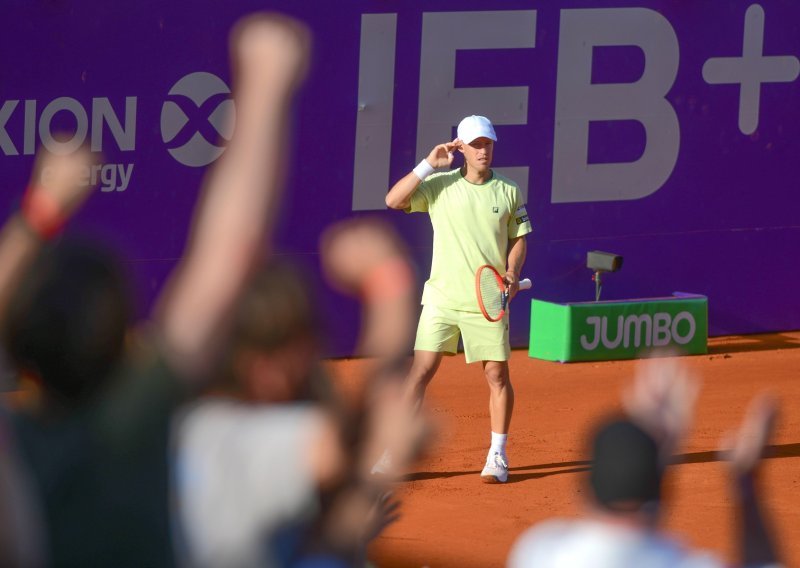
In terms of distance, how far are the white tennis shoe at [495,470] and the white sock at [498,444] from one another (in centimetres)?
2

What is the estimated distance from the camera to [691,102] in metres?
12.9

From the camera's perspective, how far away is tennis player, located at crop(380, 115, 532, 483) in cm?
836

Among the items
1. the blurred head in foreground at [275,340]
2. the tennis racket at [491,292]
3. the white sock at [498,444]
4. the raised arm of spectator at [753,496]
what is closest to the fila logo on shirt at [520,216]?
the tennis racket at [491,292]

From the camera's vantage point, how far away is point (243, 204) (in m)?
2.52

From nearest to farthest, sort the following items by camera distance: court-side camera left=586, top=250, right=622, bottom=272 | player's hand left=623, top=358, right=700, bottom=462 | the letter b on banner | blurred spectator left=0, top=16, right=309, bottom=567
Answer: blurred spectator left=0, top=16, right=309, bottom=567, player's hand left=623, top=358, right=700, bottom=462, court-side camera left=586, top=250, right=622, bottom=272, the letter b on banner

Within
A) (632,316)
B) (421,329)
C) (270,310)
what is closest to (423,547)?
(421,329)

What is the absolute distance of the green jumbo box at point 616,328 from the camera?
12312mm

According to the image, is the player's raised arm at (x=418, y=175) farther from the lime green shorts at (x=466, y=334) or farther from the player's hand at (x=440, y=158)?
the lime green shorts at (x=466, y=334)

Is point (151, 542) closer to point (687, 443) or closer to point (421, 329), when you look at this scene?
point (421, 329)

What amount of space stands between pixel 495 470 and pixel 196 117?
4.17 metres

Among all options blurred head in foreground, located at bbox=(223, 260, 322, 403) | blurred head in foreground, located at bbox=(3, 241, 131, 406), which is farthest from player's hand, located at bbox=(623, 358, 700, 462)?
blurred head in foreground, located at bbox=(3, 241, 131, 406)

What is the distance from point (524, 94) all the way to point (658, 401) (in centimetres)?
963

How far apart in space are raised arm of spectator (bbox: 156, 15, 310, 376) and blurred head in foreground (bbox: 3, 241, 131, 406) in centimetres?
16

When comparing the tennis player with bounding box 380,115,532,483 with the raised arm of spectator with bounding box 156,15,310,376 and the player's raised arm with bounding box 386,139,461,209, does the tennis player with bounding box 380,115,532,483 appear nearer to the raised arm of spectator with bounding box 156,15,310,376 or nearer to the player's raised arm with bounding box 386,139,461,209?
the player's raised arm with bounding box 386,139,461,209
